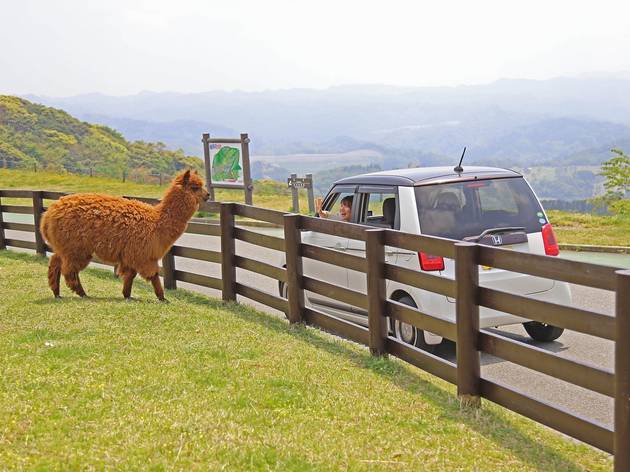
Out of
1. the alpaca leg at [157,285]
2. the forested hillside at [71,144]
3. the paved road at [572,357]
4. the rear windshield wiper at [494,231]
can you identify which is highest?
the forested hillside at [71,144]

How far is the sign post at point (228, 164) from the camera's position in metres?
24.3

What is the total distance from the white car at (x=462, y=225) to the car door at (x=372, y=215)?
11 mm

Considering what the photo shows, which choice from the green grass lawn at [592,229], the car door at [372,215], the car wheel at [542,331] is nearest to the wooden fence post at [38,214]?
the car door at [372,215]

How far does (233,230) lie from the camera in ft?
35.7

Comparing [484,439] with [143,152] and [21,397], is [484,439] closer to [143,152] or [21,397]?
[21,397]

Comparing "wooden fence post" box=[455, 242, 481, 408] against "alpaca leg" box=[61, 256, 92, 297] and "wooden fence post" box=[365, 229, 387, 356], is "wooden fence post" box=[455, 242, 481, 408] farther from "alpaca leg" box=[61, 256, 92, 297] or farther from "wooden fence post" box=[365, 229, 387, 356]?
"alpaca leg" box=[61, 256, 92, 297]

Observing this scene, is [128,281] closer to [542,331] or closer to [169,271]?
[169,271]

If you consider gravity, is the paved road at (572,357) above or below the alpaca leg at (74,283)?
below

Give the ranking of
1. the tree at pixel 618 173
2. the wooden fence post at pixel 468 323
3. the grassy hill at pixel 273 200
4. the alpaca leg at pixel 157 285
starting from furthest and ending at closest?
the tree at pixel 618 173, the grassy hill at pixel 273 200, the alpaca leg at pixel 157 285, the wooden fence post at pixel 468 323

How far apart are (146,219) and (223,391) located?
4.96 meters

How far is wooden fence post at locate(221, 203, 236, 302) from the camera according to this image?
35.7 feet

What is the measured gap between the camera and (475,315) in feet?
20.2

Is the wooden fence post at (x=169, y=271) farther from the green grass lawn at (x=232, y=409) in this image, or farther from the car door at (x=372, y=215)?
the car door at (x=372, y=215)

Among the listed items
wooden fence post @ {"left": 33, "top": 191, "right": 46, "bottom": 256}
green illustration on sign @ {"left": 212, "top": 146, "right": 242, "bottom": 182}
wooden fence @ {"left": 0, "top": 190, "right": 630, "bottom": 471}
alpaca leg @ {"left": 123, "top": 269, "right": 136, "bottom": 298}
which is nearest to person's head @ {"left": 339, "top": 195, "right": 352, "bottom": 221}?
wooden fence @ {"left": 0, "top": 190, "right": 630, "bottom": 471}
